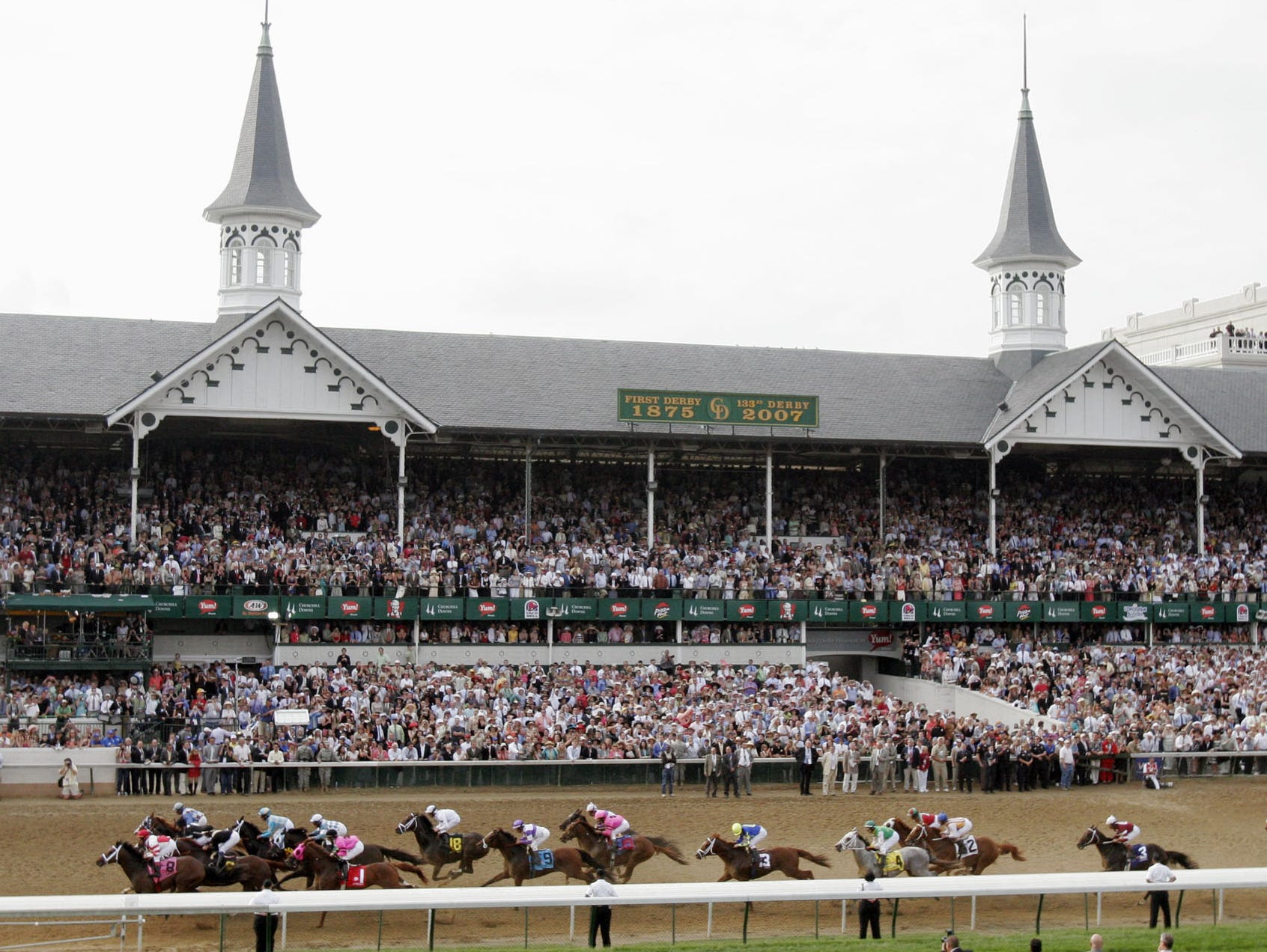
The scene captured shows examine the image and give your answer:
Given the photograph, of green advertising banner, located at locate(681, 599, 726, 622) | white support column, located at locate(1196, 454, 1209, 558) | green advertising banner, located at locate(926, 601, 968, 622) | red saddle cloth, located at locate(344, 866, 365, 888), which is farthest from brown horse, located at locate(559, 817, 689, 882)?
white support column, located at locate(1196, 454, 1209, 558)

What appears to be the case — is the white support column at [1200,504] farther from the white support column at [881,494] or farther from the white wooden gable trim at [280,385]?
the white wooden gable trim at [280,385]

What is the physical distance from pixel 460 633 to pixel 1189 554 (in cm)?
1824

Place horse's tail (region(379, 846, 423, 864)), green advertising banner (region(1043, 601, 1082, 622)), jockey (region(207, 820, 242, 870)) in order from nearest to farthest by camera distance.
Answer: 1. jockey (region(207, 820, 242, 870))
2. horse's tail (region(379, 846, 423, 864))
3. green advertising banner (region(1043, 601, 1082, 622))

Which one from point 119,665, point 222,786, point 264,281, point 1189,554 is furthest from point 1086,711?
point 264,281

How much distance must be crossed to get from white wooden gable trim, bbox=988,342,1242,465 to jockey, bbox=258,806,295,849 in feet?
77.0

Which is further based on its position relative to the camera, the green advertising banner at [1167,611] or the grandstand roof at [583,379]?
the green advertising banner at [1167,611]

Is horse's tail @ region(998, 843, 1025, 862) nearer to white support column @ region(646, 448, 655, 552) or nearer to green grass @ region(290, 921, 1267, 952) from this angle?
green grass @ region(290, 921, 1267, 952)

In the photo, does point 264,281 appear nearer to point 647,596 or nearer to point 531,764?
point 647,596

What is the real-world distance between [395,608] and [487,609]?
193 cm

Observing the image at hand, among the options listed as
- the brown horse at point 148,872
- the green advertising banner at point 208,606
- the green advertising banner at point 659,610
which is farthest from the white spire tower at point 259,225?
the brown horse at point 148,872

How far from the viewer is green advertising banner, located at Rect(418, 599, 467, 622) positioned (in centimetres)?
3281

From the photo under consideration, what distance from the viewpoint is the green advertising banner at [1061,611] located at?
118 feet

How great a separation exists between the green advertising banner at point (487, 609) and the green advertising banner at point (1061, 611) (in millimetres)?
12319

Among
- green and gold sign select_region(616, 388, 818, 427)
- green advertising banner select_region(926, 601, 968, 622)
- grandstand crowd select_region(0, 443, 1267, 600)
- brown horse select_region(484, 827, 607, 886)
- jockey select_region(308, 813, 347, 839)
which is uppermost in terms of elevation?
green and gold sign select_region(616, 388, 818, 427)
